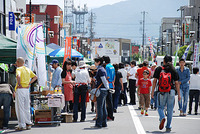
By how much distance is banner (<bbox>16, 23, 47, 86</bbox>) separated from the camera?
12.8 metres

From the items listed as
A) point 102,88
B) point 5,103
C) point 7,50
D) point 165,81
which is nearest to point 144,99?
point 102,88

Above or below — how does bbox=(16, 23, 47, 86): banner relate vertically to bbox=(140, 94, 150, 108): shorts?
above

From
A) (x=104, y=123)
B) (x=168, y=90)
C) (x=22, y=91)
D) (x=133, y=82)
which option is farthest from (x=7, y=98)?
(x=133, y=82)

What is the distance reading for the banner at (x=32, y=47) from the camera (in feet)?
42.1

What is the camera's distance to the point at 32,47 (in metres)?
13.1

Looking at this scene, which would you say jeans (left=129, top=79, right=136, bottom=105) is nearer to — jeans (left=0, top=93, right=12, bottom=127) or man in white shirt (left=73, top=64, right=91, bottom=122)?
man in white shirt (left=73, top=64, right=91, bottom=122)

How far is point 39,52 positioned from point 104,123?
329cm

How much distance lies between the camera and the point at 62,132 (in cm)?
1095

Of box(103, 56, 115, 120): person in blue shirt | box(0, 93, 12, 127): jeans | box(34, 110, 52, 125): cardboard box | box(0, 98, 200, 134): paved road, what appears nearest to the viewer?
box(0, 98, 200, 134): paved road

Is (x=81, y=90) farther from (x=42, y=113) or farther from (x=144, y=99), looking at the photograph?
(x=144, y=99)

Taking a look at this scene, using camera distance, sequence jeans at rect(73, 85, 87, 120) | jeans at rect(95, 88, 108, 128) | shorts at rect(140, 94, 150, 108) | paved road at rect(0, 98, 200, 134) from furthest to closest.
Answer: shorts at rect(140, 94, 150, 108), jeans at rect(73, 85, 87, 120), jeans at rect(95, 88, 108, 128), paved road at rect(0, 98, 200, 134)

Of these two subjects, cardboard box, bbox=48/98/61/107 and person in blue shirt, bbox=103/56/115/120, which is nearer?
cardboard box, bbox=48/98/61/107

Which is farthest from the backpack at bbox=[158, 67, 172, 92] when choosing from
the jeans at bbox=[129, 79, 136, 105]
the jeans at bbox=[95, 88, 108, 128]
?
the jeans at bbox=[129, 79, 136, 105]

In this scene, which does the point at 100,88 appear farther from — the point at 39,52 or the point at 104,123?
the point at 39,52
